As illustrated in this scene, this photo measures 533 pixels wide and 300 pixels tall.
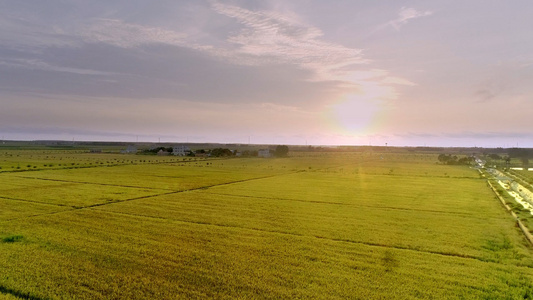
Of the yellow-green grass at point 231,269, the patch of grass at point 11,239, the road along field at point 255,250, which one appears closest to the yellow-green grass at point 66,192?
the road along field at point 255,250

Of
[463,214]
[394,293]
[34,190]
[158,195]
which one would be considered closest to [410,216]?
[463,214]

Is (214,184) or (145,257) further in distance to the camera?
(214,184)

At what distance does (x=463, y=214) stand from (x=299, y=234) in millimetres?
18357

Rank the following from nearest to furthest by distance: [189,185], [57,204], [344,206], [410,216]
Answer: [410,216], [57,204], [344,206], [189,185]

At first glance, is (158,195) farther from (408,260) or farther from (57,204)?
(408,260)

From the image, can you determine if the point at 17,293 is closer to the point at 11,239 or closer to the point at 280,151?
the point at 11,239

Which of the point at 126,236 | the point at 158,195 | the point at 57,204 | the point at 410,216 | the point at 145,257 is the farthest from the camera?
the point at 158,195

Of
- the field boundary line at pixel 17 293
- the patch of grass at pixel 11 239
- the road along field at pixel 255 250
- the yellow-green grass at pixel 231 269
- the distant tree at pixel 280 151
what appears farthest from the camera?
the distant tree at pixel 280 151

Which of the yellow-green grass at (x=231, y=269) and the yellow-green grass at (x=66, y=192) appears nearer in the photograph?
the yellow-green grass at (x=231, y=269)

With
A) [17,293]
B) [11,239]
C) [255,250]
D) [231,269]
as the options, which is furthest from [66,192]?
[231,269]

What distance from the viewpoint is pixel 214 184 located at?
53.2 m

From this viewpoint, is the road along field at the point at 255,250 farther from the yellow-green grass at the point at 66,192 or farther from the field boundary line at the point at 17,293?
the yellow-green grass at the point at 66,192

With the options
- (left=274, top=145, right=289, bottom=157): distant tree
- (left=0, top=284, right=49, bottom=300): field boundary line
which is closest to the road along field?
(left=0, top=284, right=49, bottom=300): field boundary line

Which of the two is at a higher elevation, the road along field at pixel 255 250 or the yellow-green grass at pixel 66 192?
the yellow-green grass at pixel 66 192
